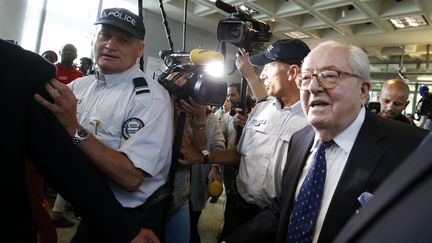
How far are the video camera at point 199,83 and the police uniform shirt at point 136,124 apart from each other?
0.20ft

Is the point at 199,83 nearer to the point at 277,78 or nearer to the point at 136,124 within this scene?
the point at 136,124

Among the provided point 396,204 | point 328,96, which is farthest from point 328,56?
point 396,204

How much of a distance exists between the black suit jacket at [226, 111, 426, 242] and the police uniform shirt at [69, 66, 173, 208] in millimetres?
402

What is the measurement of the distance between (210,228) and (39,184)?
2.08 meters

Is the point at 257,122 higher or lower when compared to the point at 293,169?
higher

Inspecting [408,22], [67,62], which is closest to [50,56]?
[67,62]

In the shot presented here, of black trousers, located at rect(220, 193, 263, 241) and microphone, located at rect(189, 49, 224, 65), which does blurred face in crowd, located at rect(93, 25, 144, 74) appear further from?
black trousers, located at rect(220, 193, 263, 241)

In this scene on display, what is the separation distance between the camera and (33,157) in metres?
A: 0.80

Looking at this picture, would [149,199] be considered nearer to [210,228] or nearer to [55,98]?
[55,98]

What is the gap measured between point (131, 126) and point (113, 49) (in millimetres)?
343

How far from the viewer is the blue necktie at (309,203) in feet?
3.50

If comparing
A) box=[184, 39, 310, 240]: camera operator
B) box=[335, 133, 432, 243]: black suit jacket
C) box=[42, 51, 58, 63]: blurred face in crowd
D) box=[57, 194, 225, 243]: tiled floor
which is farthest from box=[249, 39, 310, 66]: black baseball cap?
box=[42, 51, 58, 63]: blurred face in crowd

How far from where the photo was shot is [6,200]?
74 cm

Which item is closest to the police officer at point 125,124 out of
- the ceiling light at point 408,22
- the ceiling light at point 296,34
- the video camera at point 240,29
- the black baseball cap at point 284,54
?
the video camera at point 240,29
